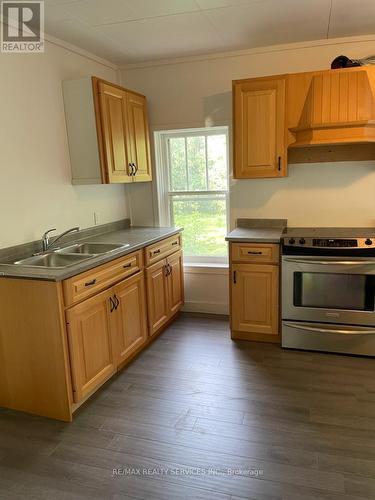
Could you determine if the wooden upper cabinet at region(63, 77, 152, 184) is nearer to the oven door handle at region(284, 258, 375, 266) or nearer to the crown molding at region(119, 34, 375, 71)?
the crown molding at region(119, 34, 375, 71)

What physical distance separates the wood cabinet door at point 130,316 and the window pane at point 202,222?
1101 mm

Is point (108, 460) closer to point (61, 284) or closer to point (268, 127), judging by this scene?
point (61, 284)

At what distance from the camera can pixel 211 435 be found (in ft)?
6.98

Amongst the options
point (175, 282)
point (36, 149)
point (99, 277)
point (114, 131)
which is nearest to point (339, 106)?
point (114, 131)

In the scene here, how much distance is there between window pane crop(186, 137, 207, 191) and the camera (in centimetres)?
383

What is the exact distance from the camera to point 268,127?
10.3 feet

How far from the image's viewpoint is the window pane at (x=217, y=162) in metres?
3.75

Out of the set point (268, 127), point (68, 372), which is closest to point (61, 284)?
point (68, 372)

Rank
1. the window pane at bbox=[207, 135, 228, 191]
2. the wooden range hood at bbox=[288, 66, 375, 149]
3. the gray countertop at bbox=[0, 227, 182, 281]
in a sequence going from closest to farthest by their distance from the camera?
the gray countertop at bbox=[0, 227, 182, 281] < the wooden range hood at bbox=[288, 66, 375, 149] < the window pane at bbox=[207, 135, 228, 191]

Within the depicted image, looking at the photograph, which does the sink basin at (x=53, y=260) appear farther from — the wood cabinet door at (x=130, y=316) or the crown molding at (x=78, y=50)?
the crown molding at (x=78, y=50)

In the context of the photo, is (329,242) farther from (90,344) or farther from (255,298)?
(90,344)

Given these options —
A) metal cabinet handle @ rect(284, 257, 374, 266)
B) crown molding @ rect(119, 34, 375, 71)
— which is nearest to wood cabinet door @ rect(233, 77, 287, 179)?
crown molding @ rect(119, 34, 375, 71)

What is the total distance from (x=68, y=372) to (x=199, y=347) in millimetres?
1278

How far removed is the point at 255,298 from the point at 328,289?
0.59 meters
